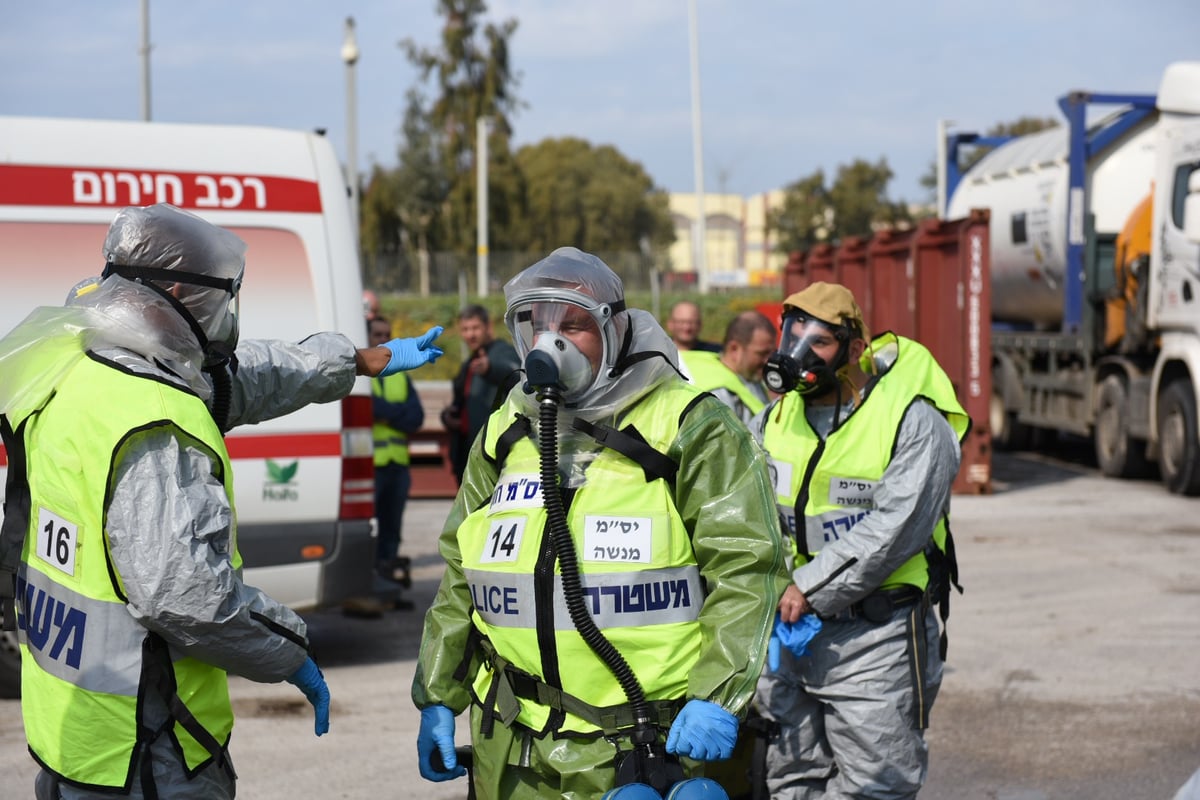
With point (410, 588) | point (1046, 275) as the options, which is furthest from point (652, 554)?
point (1046, 275)

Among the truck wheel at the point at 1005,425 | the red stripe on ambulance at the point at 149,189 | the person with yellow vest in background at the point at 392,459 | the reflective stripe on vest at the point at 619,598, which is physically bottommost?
Result: the truck wheel at the point at 1005,425

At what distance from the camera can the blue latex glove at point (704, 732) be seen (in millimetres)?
2656

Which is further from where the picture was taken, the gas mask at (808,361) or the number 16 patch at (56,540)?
the gas mask at (808,361)

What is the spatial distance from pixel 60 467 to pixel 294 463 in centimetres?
384

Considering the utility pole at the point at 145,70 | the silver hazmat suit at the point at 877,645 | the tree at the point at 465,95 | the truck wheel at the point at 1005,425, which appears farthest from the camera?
the tree at the point at 465,95

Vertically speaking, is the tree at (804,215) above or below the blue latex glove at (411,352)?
above

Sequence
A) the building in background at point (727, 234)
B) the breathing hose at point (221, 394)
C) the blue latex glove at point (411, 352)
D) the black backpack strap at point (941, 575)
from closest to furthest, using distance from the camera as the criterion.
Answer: the breathing hose at point (221, 394)
the blue latex glove at point (411, 352)
the black backpack strap at point (941, 575)
the building in background at point (727, 234)

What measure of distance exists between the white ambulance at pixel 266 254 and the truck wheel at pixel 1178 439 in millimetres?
9448

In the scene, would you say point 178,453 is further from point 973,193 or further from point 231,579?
point 973,193

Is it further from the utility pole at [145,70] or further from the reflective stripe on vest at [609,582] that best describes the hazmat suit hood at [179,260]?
the utility pole at [145,70]

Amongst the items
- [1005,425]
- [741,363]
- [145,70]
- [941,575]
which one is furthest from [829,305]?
[145,70]

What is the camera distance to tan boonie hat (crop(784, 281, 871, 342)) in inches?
164

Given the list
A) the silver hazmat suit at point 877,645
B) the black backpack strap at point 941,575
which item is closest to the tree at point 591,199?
the black backpack strap at point 941,575

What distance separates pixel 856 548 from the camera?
398cm
